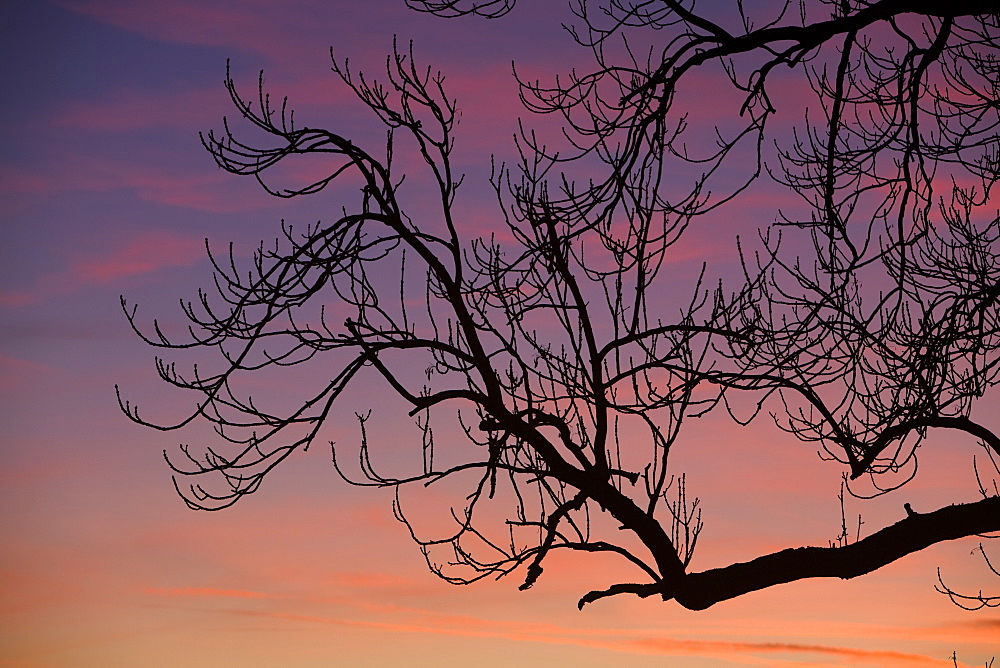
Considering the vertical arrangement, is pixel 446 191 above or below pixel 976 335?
above

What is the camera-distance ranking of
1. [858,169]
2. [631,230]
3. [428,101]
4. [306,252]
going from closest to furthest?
1. [631,230]
2. [306,252]
3. [428,101]
4. [858,169]

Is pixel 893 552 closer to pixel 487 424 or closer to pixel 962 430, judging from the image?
pixel 962 430

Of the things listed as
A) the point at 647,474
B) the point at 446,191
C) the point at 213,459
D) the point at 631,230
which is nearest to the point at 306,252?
the point at 446,191

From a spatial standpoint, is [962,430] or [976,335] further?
[962,430]

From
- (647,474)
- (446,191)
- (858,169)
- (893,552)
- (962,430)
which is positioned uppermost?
(858,169)

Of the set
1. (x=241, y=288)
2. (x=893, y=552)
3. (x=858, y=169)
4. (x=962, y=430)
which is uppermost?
(x=858, y=169)

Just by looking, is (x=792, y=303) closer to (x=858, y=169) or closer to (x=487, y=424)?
(x=858, y=169)

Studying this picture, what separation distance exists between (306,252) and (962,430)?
531 centimetres

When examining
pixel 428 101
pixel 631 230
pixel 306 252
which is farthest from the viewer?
pixel 428 101

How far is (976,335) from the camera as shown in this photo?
6703 mm

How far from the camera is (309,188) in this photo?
722 cm

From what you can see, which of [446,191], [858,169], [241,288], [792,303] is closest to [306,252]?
[241,288]

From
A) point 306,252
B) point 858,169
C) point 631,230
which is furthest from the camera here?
point 858,169

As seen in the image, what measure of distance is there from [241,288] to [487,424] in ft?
6.30
